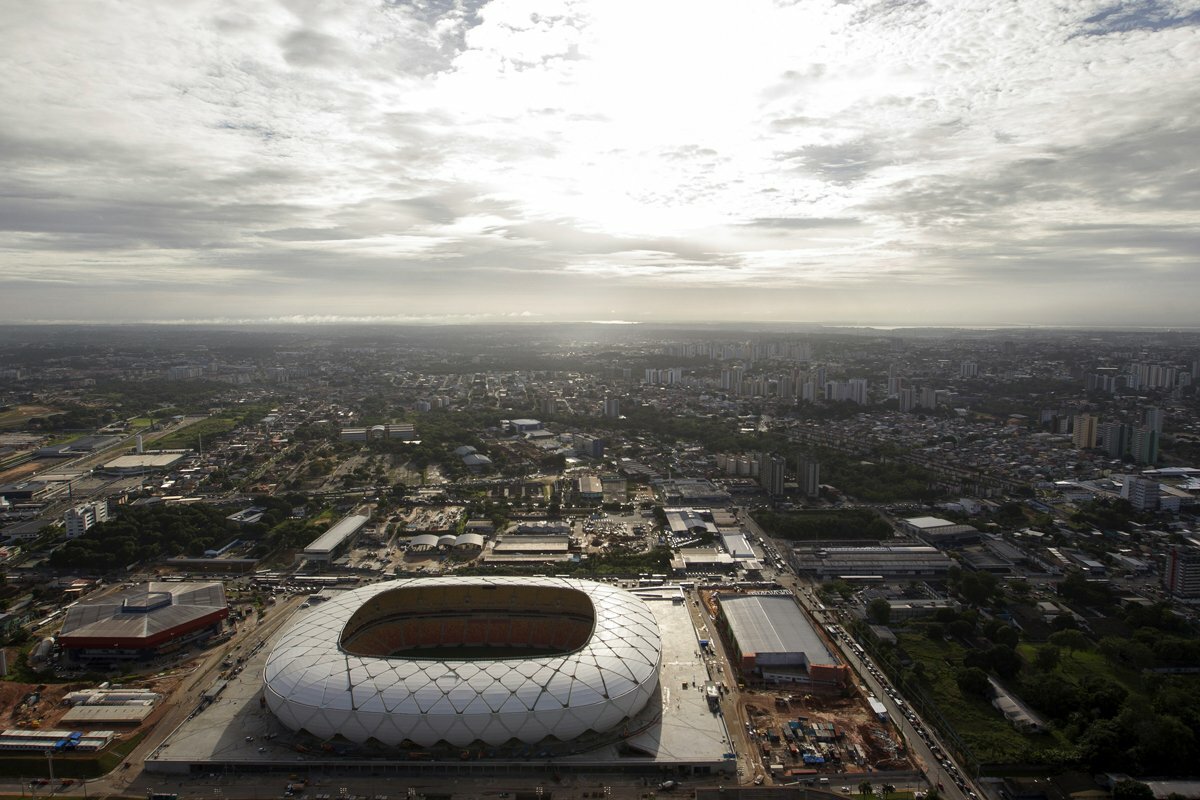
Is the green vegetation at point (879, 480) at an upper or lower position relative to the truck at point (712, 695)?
upper

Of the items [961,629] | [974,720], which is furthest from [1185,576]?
[974,720]

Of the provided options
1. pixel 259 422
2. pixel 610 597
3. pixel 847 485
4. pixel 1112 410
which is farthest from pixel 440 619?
pixel 1112 410

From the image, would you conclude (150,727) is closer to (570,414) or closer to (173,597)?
(173,597)

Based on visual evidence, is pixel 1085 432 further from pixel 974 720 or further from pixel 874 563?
pixel 974 720

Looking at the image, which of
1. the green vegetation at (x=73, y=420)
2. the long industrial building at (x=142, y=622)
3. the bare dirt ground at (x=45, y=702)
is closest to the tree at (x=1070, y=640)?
the bare dirt ground at (x=45, y=702)

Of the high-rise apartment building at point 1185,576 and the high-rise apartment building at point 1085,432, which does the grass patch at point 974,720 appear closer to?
the high-rise apartment building at point 1185,576

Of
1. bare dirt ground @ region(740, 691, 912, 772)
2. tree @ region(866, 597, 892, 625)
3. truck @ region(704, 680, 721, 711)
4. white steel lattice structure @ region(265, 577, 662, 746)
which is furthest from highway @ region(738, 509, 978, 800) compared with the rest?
white steel lattice structure @ region(265, 577, 662, 746)

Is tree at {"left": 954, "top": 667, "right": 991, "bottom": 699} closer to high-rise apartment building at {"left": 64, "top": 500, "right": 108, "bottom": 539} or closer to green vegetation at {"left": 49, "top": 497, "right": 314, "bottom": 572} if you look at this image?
green vegetation at {"left": 49, "top": 497, "right": 314, "bottom": 572}
